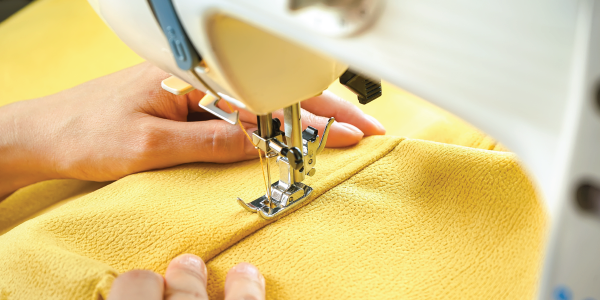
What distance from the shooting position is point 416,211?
62cm

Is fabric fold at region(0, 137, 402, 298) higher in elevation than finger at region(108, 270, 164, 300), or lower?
lower

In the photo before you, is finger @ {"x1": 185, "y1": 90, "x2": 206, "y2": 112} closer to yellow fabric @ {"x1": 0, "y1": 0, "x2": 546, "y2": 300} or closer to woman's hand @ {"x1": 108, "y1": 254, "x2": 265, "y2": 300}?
yellow fabric @ {"x1": 0, "y1": 0, "x2": 546, "y2": 300}

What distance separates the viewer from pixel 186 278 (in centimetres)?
53

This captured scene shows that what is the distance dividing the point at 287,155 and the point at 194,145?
239 millimetres

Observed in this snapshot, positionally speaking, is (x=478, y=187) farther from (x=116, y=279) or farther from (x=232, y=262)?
(x=116, y=279)

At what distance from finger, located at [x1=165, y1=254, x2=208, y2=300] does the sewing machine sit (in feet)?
0.73

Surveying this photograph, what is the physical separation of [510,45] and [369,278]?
1.14ft

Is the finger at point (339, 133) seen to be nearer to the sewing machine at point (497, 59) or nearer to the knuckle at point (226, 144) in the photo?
the knuckle at point (226, 144)

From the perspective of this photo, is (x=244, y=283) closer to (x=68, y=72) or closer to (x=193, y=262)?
(x=193, y=262)

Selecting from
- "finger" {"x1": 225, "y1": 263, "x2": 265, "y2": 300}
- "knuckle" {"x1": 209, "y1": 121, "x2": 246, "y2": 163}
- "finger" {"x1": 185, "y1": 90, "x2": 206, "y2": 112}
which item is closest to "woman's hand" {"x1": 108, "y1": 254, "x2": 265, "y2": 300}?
"finger" {"x1": 225, "y1": 263, "x2": 265, "y2": 300}

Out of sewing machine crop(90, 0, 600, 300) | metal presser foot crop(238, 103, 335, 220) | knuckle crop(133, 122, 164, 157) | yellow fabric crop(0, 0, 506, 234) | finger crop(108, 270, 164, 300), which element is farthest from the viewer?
yellow fabric crop(0, 0, 506, 234)

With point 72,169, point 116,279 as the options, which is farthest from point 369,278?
point 72,169

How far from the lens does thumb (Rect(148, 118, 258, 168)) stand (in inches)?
29.5

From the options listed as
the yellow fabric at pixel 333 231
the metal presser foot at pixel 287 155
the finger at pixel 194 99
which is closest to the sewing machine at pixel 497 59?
the metal presser foot at pixel 287 155
